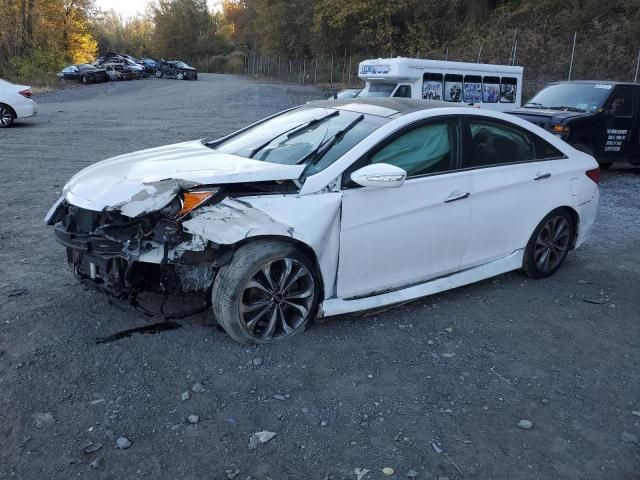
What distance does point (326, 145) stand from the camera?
4.25 metres

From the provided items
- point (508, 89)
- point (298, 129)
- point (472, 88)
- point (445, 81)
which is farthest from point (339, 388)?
point (508, 89)

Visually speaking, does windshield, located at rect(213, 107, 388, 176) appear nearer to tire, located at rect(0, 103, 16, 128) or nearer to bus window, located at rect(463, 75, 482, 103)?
bus window, located at rect(463, 75, 482, 103)

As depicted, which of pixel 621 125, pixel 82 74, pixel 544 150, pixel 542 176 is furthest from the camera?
pixel 82 74

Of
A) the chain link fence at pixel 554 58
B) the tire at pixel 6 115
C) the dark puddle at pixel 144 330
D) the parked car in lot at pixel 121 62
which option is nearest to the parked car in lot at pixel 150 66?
the parked car in lot at pixel 121 62

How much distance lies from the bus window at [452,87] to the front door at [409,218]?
10527mm

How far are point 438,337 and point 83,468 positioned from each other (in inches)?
96.5

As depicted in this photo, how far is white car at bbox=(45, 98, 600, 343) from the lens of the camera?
12.0ft

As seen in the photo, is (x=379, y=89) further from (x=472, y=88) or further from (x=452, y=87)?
(x=472, y=88)

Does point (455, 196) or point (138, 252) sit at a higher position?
point (455, 196)

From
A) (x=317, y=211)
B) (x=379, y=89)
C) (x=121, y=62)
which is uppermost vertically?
(x=121, y=62)

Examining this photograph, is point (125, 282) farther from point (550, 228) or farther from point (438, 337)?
point (550, 228)

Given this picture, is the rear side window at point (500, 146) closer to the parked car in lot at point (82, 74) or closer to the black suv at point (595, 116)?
the black suv at point (595, 116)

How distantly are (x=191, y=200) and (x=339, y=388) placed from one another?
1.47 metres

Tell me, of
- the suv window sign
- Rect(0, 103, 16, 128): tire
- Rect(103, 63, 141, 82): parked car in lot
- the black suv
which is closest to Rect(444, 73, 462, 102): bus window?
the suv window sign
